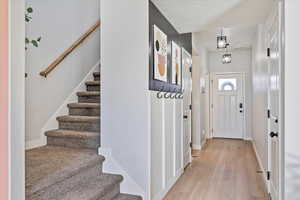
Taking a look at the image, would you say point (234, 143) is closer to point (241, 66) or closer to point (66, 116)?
point (241, 66)

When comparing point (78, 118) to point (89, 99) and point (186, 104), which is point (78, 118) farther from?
point (186, 104)

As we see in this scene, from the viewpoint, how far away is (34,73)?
296 centimetres

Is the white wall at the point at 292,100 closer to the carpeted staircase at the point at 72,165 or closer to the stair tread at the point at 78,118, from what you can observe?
the carpeted staircase at the point at 72,165

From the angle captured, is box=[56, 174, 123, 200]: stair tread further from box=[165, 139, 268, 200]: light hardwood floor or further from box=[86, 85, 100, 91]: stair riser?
box=[86, 85, 100, 91]: stair riser

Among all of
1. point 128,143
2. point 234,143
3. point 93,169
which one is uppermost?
point 128,143

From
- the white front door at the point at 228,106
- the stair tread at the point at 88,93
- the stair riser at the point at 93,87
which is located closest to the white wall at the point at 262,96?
the stair tread at the point at 88,93

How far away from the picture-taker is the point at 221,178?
3561 mm

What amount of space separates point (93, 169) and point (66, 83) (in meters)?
1.57

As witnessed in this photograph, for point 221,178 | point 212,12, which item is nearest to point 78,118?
point 212,12

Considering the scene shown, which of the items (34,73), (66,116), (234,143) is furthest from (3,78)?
(234,143)

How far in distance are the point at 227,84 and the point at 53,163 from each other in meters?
6.22

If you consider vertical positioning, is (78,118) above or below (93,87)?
below

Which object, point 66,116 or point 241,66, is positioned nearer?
point 66,116

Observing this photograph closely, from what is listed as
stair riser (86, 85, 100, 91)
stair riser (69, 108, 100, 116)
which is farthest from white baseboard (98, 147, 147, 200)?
stair riser (86, 85, 100, 91)
